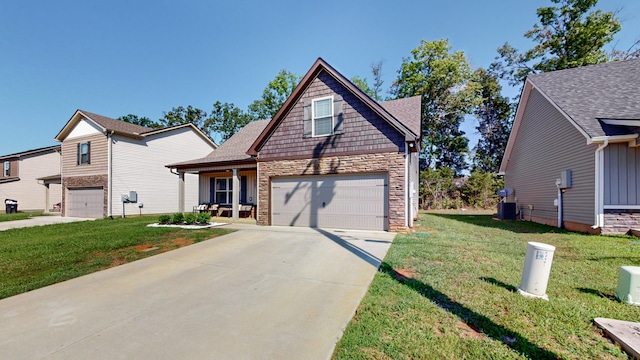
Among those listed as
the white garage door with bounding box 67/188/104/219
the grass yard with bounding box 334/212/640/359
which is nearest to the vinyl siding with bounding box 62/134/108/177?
the white garage door with bounding box 67/188/104/219

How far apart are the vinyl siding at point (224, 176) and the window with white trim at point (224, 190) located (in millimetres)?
295

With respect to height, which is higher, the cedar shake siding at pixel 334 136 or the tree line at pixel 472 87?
the tree line at pixel 472 87

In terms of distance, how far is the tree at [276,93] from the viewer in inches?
1142

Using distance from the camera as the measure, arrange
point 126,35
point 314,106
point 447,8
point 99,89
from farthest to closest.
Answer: point 99,89
point 447,8
point 126,35
point 314,106

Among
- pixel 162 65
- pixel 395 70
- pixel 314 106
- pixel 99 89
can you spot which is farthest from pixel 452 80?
pixel 99 89

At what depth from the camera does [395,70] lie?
28609mm

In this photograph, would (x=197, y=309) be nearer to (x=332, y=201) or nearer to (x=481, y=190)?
(x=332, y=201)

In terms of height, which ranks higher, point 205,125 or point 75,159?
point 205,125

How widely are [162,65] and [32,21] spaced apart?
314 inches

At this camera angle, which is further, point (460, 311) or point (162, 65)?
point (162, 65)

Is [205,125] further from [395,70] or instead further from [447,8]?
[447,8]

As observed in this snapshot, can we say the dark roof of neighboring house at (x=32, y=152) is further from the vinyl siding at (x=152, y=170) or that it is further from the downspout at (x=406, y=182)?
the downspout at (x=406, y=182)

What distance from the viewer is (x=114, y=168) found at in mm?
15602

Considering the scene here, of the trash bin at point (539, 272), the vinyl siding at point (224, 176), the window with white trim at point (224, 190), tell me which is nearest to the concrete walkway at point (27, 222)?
the vinyl siding at point (224, 176)
